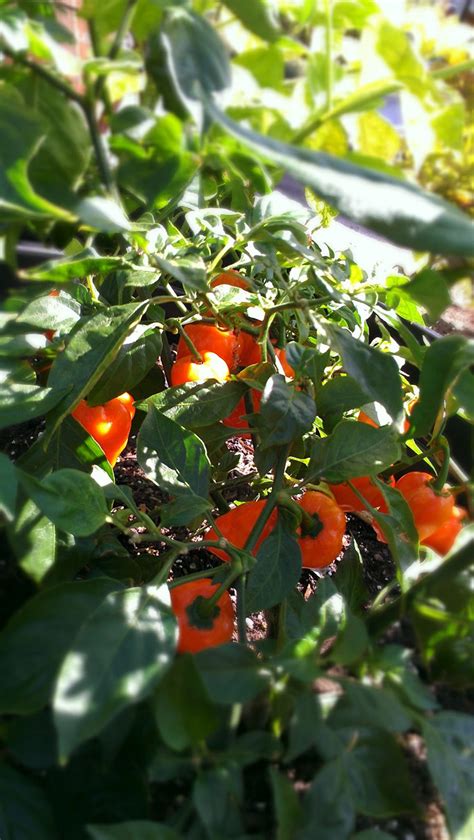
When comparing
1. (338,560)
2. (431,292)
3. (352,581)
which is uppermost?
(431,292)

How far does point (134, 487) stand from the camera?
2.11ft

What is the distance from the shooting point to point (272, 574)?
0.37 meters

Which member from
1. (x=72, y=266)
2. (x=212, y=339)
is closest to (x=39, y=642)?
(x=72, y=266)

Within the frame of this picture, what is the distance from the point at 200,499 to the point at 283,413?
62 millimetres

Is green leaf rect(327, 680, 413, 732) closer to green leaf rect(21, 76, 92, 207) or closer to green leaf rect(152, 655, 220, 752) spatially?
green leaf rect(152, 655, 220, 752)

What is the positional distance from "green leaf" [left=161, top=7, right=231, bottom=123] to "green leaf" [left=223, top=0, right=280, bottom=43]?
0.7 inches

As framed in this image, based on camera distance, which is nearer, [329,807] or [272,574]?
[329,807]

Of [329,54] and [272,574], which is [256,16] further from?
[272,574]

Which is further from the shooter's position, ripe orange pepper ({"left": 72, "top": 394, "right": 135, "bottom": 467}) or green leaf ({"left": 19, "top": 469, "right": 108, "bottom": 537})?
ripe orange pepper ({"left": 72, "top": 394, "right": 135, "bottom": 467})

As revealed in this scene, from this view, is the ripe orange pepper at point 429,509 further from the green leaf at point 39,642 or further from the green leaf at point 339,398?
the green leaf at point 39,642

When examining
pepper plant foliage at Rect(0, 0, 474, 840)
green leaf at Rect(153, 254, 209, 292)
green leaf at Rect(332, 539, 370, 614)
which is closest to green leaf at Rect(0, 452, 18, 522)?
pepper plant foliage at Rect(0, 0, 474, 840)

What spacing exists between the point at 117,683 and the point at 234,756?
1.9 inches

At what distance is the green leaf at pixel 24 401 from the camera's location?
0.34m

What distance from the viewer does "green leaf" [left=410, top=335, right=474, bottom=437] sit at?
308 millimetres
